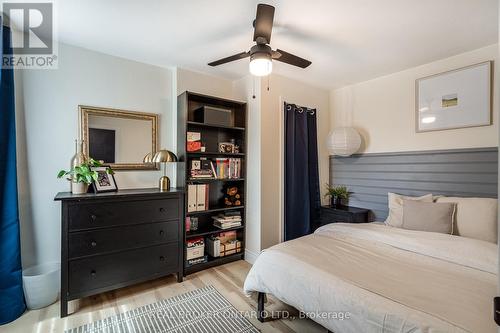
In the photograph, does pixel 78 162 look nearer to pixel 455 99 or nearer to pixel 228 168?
pixel 228 168

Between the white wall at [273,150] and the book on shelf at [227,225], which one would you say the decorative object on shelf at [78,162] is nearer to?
the book on shelf at [227,225]

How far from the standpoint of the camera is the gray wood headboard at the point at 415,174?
2.39 metres

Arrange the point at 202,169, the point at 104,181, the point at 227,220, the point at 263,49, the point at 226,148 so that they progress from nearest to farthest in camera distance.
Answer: the point at 263,49, the point at 104,181, the point at 202,169, the point at 227,220, the point at 226,148

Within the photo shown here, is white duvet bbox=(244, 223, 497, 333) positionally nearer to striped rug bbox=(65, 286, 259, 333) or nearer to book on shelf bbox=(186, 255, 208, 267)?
striped rug bbox=(65, 286, 259, 333)

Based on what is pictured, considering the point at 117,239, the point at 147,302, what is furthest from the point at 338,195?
the point at 117,239

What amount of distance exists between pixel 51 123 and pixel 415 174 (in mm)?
3980

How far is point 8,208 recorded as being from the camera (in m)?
1.95

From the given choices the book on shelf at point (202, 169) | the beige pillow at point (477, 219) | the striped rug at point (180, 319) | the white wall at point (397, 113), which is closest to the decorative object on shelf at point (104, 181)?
the book on shelf at point (202, 169)

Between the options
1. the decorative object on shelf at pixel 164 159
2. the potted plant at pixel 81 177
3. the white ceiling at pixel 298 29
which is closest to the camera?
the white ceiling at pixel 298 29

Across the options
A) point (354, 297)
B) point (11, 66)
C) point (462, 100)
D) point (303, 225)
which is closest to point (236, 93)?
point (303, 225)

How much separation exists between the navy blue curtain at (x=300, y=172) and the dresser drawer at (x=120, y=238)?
4.94 ft

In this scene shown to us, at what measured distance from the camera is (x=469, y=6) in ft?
5.69

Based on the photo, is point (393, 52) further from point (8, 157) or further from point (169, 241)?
point (8, 157)

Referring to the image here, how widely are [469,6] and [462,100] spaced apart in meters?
1.10
